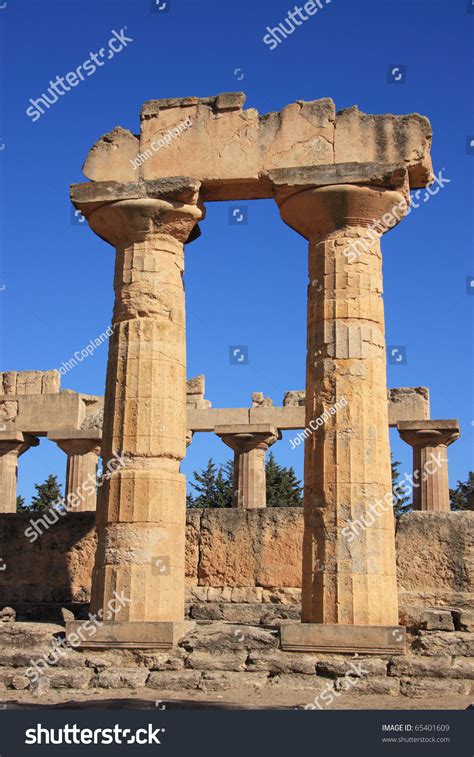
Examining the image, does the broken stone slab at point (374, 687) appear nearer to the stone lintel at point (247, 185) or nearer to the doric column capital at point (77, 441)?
the stone lintel at point (247, 185)

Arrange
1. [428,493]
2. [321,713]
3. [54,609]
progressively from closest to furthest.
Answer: [321,713] → [54,609] → [428,493]

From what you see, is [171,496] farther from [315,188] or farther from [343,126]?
[343,126]

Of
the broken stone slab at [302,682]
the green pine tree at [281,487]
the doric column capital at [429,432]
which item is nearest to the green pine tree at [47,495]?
the green pine tree at [281,487]

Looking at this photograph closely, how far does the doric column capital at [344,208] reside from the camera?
14.0 metres

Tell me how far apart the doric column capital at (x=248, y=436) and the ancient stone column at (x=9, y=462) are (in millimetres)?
6127

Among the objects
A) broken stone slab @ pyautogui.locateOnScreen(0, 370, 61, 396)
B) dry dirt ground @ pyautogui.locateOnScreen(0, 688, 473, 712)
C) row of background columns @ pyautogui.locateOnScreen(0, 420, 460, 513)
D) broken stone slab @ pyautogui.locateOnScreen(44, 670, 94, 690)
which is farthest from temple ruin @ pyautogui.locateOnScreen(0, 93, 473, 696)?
broken stone slab @ pyautogui.locateOnScreen(0, 370, 61, 396)

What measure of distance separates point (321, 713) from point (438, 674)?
110 inches

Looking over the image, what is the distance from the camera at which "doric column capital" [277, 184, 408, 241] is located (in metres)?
14.0

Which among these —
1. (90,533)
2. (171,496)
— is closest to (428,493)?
(90,533)

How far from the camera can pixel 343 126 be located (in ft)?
47.2

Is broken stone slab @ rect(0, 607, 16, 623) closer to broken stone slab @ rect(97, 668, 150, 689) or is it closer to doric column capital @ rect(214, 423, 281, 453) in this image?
broken stone slab @ rect(97, 668, 150, 689)

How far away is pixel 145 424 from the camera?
1408cm

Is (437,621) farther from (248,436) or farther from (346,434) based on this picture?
(248,436)

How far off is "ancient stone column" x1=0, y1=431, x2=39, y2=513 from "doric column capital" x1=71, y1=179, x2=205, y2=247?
15.4 meters
